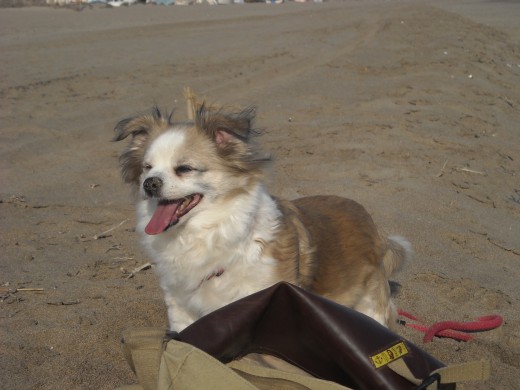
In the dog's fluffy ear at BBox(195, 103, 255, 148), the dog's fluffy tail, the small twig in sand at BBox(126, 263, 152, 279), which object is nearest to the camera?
the dog's fluffy ear at BBox(195, 103, 255, 148)

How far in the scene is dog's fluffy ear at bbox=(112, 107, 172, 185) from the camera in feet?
13.7

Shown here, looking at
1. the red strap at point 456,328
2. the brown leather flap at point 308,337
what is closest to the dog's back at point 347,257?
the red strap at point 456,328

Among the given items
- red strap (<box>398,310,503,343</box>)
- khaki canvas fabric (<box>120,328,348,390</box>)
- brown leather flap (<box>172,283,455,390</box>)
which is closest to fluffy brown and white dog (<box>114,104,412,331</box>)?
red strap (<box>398,310,503,343</box>)

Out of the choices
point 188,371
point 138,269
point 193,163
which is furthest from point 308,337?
point 138,269

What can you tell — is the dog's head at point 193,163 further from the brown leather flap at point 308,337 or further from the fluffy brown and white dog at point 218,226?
the brown leather flap at point 308,337

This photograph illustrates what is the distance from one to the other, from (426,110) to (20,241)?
6.17m

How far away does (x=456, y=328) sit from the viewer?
434 centimetres

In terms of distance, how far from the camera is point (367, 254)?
14.1 feet

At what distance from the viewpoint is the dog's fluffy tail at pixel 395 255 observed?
4.54 meters

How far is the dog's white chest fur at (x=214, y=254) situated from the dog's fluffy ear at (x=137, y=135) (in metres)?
0.34

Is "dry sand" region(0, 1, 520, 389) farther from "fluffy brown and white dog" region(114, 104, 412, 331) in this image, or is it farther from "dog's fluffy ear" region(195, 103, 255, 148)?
"dog's fluffy ear" region(195, 103, 255, 148)

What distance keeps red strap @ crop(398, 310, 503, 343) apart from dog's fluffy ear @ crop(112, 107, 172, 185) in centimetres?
203

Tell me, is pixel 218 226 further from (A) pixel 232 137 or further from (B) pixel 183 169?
(A) pixel 232 137

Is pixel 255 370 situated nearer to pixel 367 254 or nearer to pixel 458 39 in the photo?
pixel 367 254
